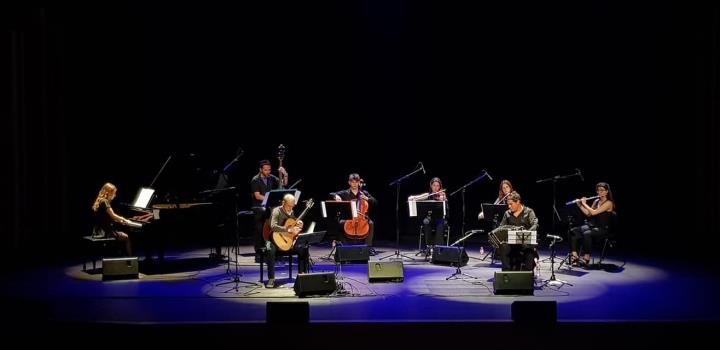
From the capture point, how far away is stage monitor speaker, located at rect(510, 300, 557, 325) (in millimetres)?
4361

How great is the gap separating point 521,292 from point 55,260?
7.68 meters

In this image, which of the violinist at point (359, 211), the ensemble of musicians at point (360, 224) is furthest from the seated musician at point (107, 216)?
the violinist at point (359, 211)

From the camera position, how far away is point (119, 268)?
892cm

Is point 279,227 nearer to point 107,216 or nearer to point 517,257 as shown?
point 107,216

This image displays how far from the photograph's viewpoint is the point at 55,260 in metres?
10.7

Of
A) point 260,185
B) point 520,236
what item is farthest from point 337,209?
point 520,236

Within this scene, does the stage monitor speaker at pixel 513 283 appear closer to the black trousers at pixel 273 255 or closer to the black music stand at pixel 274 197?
the black trousers at pixel 273 255

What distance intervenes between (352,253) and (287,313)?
532 centimetres

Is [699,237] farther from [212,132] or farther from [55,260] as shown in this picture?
[55,260]

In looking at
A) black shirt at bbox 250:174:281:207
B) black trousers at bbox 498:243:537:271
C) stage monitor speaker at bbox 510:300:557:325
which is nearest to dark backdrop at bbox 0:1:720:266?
black shirt at bbox 250:174:281:207

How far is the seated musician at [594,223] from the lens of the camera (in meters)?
9.94

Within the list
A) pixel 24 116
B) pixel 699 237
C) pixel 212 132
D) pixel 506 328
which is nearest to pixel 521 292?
pixel 506 328

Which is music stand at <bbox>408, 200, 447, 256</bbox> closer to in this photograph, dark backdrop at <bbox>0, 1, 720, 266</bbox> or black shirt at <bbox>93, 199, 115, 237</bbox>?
dark backdrop at <bbox>0, 1, 720, 266</bbox>

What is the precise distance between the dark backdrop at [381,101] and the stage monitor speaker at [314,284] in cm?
502
